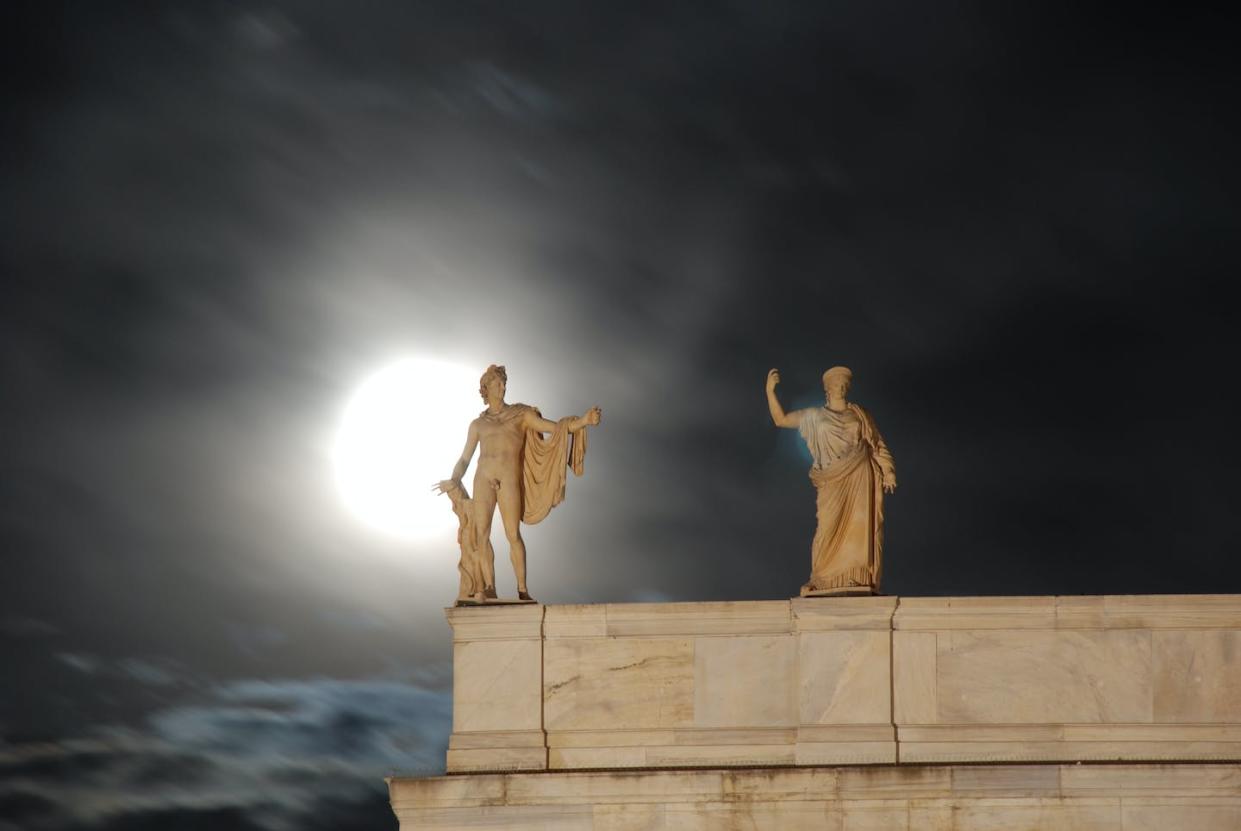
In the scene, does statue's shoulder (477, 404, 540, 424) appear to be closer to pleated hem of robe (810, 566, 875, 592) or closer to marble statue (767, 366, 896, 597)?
marble statue (767, 366, 896, 597)

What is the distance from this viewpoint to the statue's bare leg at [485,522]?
2962 centimetres

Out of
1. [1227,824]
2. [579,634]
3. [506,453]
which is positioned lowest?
[1227,824]

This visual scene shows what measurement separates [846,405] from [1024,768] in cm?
489

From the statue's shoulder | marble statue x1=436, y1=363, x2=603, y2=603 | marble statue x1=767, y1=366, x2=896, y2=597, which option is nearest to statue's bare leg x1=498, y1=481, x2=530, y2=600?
marble statue x1=436, y1=363, x2=603, y2=603

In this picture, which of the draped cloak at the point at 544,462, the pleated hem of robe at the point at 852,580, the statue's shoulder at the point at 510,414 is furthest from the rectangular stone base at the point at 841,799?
the statue's shoulder at the point at 510,414

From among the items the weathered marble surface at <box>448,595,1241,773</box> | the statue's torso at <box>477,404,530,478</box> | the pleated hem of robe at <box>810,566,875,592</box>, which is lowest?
the weathered marble surface at <box>448,595,1241,773</box>

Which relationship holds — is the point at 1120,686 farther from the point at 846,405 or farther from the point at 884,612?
the point at 846,405

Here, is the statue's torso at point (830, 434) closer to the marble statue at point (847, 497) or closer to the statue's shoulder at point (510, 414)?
the marble statue at point (847, 497)

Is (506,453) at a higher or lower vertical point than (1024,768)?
higher

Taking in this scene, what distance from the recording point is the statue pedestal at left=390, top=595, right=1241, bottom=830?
27672 mm

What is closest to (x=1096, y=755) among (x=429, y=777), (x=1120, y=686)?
(x=1120, y=686)

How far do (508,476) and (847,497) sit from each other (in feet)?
Answer: 13.8

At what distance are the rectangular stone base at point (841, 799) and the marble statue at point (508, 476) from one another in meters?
2.54

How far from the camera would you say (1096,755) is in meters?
28.1
